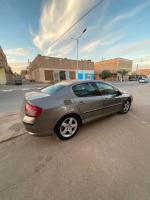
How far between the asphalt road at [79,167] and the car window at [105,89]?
1.28 metres

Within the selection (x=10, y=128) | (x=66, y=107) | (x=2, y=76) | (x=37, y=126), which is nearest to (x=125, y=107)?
(x=66, y=107)

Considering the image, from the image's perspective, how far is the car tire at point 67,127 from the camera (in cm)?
269

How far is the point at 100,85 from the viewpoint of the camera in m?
3.63

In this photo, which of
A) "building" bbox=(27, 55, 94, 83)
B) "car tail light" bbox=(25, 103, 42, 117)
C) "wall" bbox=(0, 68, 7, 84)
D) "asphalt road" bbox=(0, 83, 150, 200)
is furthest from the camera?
"building" bbox=(27, 55, 94, 83)

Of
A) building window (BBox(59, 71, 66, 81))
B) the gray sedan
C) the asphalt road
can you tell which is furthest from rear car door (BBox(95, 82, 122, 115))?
building window (BBox(59, 71, 66, 81))

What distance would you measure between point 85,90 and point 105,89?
0.93 meters

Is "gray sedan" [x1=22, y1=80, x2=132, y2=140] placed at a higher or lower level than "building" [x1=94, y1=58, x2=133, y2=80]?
lower

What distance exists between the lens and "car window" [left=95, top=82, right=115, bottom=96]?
358 centimetres

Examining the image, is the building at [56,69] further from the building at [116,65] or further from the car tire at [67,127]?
the car tire at [67,127]

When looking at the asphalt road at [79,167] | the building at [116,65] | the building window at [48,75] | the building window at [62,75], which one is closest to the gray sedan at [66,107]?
the asphalt road at [79,167]

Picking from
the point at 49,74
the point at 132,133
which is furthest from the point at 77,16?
the point at 49,74

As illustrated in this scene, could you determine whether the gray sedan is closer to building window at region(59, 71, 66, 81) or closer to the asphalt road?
the asphalt road

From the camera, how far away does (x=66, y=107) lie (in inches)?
104

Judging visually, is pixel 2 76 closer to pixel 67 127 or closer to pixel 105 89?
pixel 105 89
